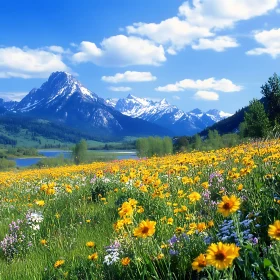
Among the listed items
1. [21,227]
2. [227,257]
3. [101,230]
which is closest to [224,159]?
[101,230]

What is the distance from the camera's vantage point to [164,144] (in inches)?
3519

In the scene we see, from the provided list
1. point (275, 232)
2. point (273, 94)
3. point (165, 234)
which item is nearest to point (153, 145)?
point (273, 94)

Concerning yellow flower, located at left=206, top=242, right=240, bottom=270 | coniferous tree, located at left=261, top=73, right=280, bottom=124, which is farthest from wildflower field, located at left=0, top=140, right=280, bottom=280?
coniferous tree, located at left=261, top=73, right=280, bottom=124

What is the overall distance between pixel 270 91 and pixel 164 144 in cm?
3420

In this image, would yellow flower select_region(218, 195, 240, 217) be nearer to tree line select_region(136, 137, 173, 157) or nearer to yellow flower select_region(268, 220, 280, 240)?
yellow flower select_region(268, 220, 280, 240)

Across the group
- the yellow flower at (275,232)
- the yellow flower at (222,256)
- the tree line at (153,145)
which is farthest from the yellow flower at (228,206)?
the tree line at (153,145)

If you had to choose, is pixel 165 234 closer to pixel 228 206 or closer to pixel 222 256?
pixel 228 206

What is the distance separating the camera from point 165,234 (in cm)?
362

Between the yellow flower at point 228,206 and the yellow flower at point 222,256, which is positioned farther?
the yellow flower at point 228,206

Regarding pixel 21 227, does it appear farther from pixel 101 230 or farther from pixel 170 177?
pixel 170 177

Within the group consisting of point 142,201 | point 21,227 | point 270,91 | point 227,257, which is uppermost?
point 270,91

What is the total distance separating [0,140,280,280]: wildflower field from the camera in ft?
6.82

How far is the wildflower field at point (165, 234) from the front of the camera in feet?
6.82

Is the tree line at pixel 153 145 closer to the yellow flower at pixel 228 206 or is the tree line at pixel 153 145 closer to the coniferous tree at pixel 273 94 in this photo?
the coniferous tree at pixel 273 94
